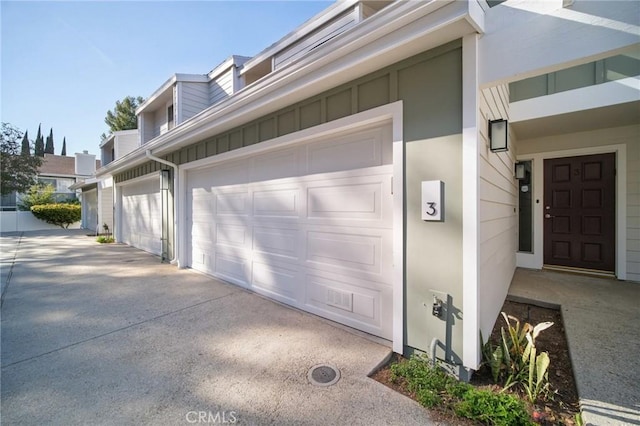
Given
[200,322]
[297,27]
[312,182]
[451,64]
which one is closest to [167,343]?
[200,322]

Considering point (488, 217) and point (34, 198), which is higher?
point (34, 198)

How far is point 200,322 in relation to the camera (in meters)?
2.96

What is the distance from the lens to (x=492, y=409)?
1552mm

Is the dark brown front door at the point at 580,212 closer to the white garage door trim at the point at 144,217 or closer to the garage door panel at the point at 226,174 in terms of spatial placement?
the garage door panel at the point at 226,174

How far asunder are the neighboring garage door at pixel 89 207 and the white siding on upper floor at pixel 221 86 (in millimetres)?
11149

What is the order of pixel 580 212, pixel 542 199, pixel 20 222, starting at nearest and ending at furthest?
pixel 580 212, pixel 542 199, pixel 20 222

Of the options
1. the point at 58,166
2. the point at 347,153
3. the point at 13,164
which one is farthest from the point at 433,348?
the point at 58,166

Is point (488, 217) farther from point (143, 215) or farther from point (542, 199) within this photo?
point (143, 215)

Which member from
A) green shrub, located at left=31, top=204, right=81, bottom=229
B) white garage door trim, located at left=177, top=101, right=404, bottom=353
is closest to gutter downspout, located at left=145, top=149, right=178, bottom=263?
white garage door trim, located at left=177, top=101, right=404, bottom=353

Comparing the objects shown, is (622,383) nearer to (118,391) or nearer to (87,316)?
(118,391)

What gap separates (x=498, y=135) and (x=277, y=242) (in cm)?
275

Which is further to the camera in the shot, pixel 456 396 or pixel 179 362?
pixel 179 362

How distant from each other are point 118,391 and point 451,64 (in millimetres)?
3379

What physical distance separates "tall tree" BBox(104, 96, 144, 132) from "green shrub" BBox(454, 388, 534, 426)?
25.9 meters
